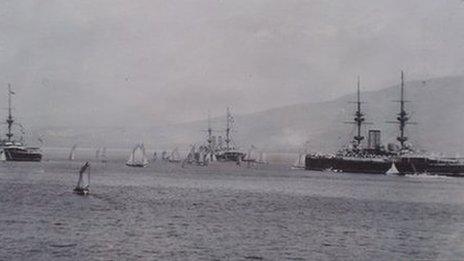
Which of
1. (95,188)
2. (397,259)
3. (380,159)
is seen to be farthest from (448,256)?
(380,159)

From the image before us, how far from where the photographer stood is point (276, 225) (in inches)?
2522

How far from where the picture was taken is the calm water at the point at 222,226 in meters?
47.5

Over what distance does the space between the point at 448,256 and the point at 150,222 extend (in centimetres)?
2669

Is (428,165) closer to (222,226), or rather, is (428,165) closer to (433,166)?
(433,166)

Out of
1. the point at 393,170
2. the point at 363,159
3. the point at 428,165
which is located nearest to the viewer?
the point at 428,165

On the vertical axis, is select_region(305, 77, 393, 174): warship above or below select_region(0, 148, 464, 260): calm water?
above

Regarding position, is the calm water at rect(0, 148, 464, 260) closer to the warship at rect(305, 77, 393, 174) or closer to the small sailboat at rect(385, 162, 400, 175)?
the small sailboat at rect(385, 162, 400, 175)

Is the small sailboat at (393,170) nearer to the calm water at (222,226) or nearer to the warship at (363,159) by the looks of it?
the warship at (363,159)

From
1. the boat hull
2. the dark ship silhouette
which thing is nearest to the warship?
the dark ship silhouette

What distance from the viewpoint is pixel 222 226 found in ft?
203

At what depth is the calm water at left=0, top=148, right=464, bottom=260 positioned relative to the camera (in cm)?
4747

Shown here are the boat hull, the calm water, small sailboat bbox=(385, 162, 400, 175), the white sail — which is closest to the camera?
the calm water

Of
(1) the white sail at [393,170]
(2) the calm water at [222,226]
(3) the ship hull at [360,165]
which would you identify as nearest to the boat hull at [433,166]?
(1) the white sail at [393,170]

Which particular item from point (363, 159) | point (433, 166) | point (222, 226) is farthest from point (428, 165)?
point (222, 226)
